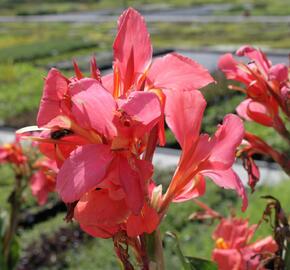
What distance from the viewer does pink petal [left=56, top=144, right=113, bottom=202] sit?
509 millimetres

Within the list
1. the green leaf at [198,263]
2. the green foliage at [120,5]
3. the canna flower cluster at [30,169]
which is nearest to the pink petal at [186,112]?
the green leaf at [198,263]

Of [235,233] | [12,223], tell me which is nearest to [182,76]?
[235,233]

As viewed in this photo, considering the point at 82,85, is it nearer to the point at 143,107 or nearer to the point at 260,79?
the point at 143,107

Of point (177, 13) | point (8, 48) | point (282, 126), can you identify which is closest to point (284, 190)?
point (282, 126)

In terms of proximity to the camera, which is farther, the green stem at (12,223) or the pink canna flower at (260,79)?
the green stem at (12,223)

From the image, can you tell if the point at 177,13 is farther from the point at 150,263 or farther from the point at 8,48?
the point at 150,263

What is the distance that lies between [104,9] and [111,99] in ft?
Result: 99.9

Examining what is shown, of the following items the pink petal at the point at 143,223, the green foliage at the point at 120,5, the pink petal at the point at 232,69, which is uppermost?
the pink petal at the point at 232,69

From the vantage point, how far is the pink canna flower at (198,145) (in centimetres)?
59

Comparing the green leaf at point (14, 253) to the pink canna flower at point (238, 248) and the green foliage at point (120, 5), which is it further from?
the green foliage at point (120, 5)

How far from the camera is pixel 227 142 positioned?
1.94ft

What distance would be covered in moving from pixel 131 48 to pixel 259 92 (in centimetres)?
26

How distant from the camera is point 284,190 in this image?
13.4 feet

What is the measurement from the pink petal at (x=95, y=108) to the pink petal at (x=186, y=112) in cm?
8
